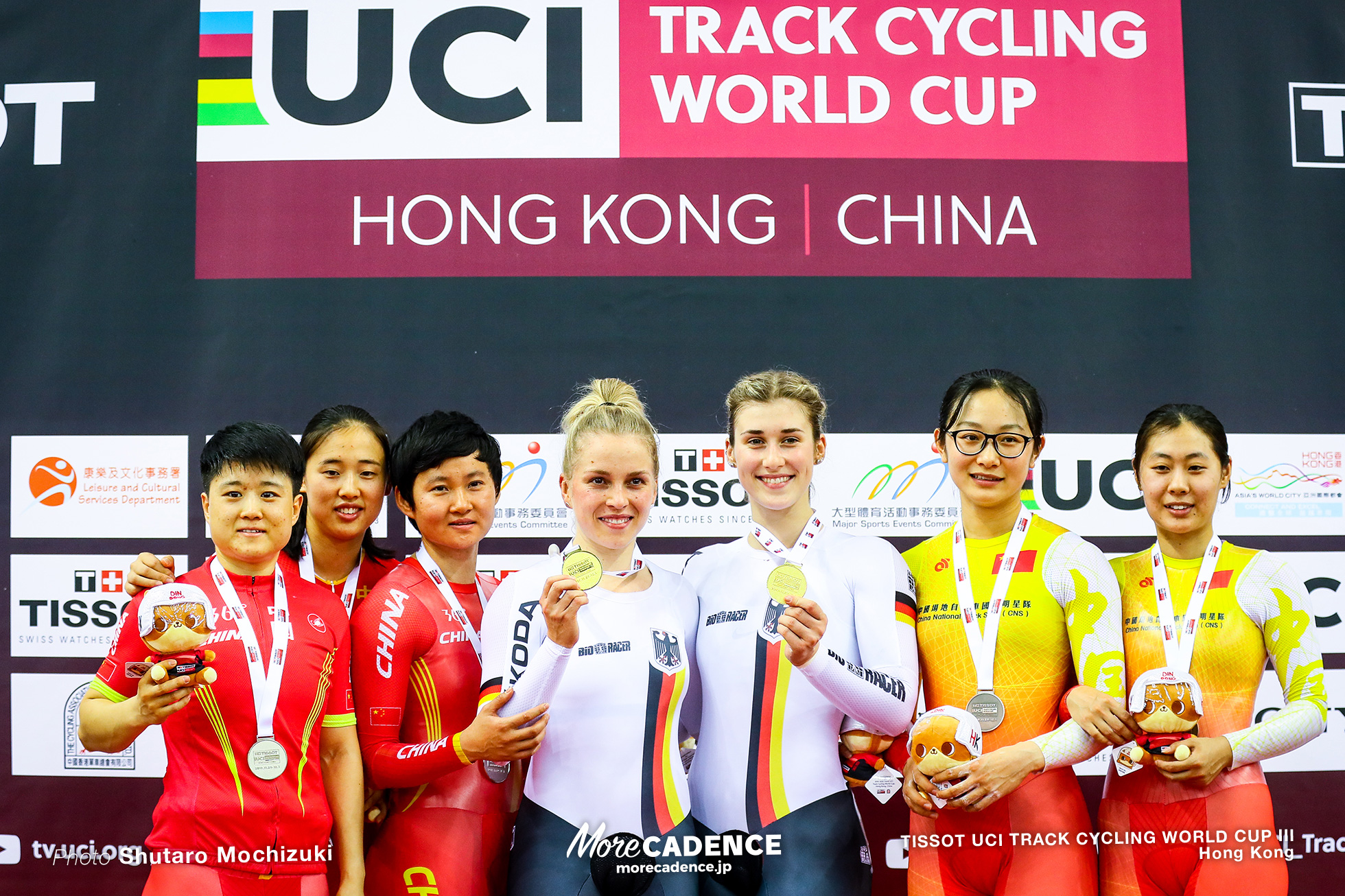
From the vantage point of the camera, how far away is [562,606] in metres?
2.35

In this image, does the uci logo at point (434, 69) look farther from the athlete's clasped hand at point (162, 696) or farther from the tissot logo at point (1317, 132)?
the tissot logo at point (1317, 132)

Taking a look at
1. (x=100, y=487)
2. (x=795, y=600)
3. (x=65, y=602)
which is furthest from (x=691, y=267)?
(x=65, y=602)

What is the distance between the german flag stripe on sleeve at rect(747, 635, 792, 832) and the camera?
8.23ft

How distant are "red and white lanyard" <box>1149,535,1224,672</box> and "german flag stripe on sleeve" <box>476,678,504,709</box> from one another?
1843mm

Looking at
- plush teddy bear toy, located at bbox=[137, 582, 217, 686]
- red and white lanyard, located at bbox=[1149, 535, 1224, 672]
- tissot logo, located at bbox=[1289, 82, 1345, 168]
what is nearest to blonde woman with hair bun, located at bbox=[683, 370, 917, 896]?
red and white lanyard, located at bbox=[1149, 535, 1224, 672]

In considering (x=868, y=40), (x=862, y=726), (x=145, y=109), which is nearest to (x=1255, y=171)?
(x=868, y=40)

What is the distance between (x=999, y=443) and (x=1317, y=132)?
6.55 ft

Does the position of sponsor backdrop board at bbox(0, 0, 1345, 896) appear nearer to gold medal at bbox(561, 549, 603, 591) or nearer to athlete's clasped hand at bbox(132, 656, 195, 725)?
gold medal at bbox(561, 549, 603, 591)

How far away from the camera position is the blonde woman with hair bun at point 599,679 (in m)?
2.41

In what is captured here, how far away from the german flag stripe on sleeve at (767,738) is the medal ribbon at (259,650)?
123 cm

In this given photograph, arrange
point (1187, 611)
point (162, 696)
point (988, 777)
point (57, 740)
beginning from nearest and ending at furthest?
point (162, 696)
point (988, 777)
point (1187, 611)
point (57, 740)

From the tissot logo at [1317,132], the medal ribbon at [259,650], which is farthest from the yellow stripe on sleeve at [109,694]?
the tissot logo at [1317,132]

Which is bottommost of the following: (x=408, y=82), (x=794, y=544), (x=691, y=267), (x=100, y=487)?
(x=794, y=544)

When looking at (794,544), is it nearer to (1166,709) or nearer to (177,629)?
(1166,709)
